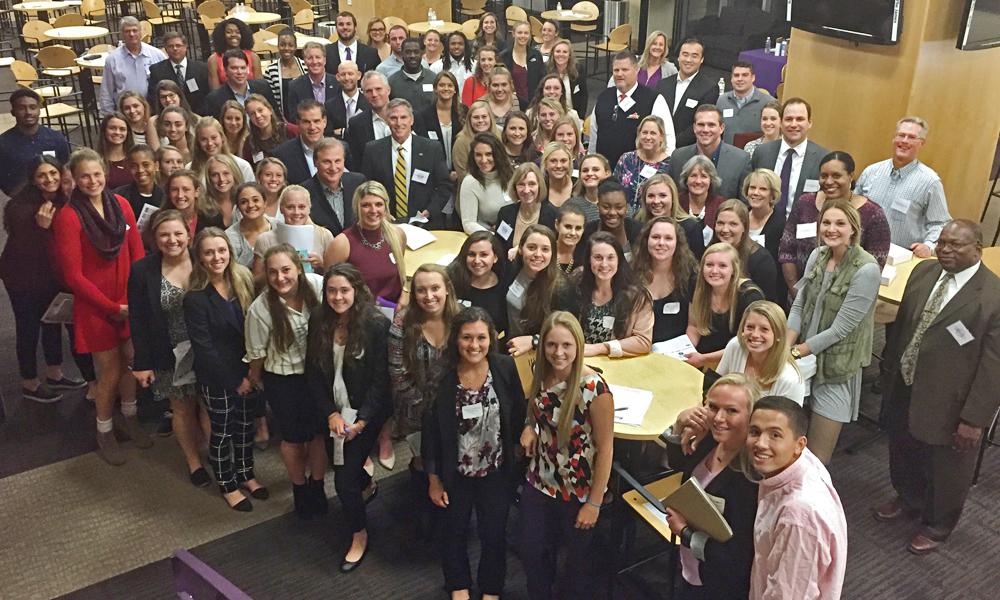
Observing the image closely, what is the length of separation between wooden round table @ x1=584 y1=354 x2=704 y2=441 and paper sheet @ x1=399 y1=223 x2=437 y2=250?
5.36 ft

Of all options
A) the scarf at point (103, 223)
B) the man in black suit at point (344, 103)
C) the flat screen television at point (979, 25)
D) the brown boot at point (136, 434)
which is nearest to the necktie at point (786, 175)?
the flat screen television at point (979, 25)

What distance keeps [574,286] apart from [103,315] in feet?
7.98

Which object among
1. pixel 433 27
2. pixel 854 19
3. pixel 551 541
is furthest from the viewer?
pixel 433 27

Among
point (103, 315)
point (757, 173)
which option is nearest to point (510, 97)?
point (757, 173)

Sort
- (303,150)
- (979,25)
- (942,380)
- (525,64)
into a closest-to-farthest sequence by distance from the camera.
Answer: (942,380), (303,150), (979,25), (525,64)

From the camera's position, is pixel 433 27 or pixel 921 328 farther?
pixel 433 27

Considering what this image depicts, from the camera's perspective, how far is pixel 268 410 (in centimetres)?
505

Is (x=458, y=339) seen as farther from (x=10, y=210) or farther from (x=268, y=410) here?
(x=10, y=210)

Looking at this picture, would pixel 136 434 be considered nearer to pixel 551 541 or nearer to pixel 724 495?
pixel 551 541

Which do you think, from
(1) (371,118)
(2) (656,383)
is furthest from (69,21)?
(2) (656,383)

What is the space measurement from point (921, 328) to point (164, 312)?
3537 millimetres

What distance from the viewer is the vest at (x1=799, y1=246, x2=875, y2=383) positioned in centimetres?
385

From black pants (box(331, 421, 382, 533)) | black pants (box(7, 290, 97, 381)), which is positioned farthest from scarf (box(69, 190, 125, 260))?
black pants (box(331, 421, 382, 533))

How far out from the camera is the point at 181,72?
7.20 m
